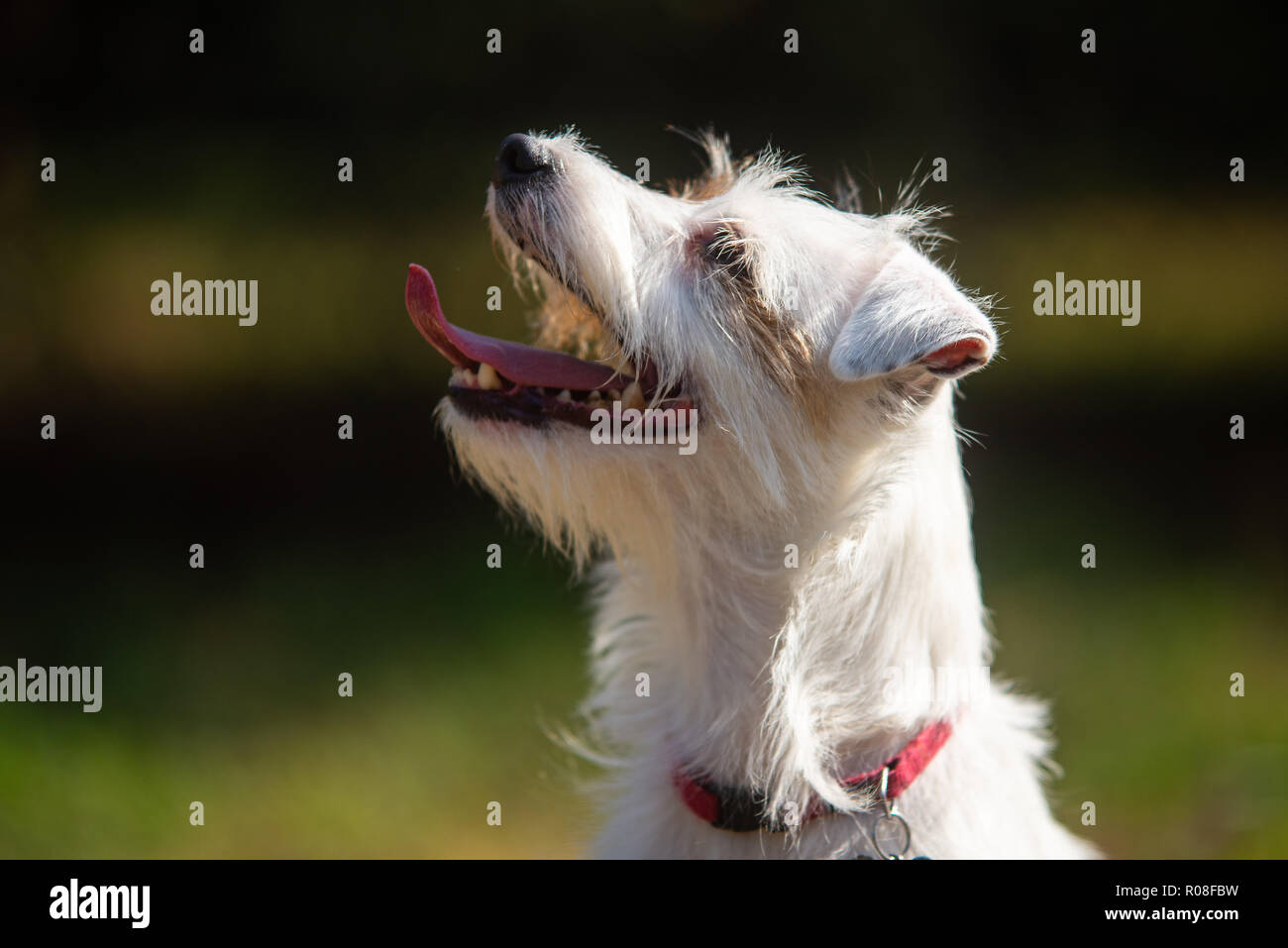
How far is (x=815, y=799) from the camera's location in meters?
3.07

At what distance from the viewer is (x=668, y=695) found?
3.40 meters

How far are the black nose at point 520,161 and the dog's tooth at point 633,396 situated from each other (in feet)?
2.00

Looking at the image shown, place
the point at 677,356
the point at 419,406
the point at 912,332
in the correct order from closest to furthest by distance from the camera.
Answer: the point at 912,332 < the point at 677,356 < the point at 419,406

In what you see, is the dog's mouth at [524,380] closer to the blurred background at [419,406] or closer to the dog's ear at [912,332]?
the dog's ear at [912,332]

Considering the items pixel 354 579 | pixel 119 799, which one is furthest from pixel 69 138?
pixel 119 799

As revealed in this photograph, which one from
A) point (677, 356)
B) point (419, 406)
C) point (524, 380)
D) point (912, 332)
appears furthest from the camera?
point (419, 406)

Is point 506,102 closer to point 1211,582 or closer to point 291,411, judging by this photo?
point 291,411

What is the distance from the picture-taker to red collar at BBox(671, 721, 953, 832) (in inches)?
120

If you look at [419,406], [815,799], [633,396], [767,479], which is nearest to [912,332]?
[767,479]

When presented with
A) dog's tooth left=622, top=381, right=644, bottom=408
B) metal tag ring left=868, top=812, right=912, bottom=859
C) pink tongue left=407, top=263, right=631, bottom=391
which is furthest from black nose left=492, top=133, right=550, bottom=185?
metal tag ring left=868, top=812, right=912, bottom=859

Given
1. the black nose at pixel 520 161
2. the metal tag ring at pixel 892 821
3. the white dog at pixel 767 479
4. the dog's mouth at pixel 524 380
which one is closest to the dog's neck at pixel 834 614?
the white dog at pixel 767 479

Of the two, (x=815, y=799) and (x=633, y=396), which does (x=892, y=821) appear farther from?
(x=633, y=396)

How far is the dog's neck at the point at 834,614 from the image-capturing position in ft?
10.1

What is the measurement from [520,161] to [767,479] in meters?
1.06
